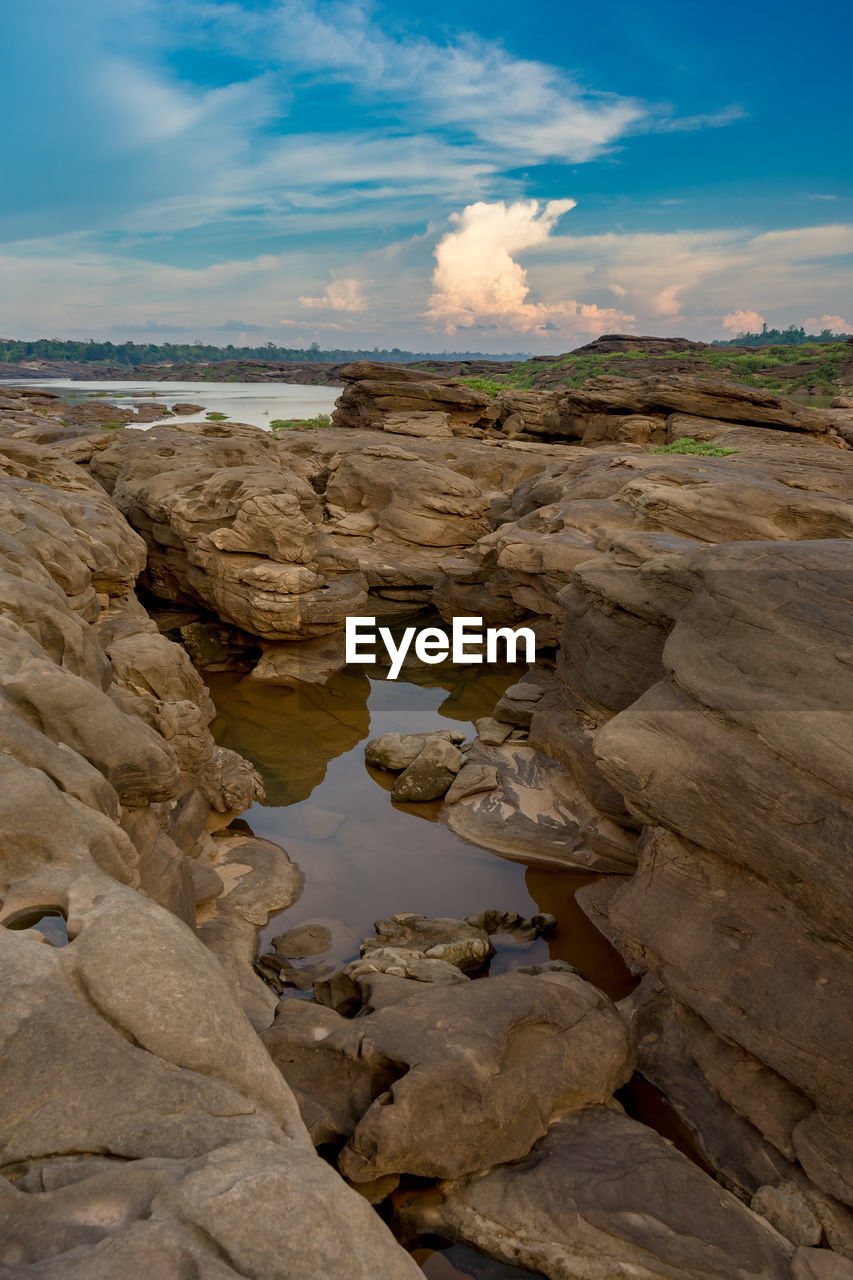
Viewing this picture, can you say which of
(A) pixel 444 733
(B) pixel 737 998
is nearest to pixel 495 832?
(A) pixel 444 733

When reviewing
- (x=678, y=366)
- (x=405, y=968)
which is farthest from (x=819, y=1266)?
(x=678, y=366)

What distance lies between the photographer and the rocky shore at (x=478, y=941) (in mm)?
3295

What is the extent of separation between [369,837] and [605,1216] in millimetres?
7924

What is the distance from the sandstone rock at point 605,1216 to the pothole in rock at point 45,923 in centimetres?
379

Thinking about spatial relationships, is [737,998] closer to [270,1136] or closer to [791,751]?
[791,751]

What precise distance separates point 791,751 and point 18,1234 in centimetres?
657

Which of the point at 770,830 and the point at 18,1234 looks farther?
the point at 770,830

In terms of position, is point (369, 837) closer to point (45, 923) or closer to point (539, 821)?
point (539, 821)

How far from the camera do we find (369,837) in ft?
43.0

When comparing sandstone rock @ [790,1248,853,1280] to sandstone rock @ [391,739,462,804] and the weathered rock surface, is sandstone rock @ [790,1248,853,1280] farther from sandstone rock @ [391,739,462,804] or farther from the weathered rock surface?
the weathered rock surface

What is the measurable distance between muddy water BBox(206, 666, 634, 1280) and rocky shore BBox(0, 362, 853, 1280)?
0.34 m

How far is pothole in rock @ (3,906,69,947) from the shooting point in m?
4.34

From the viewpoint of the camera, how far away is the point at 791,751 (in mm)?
7047

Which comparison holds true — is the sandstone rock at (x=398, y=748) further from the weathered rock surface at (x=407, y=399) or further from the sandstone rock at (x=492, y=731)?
the weathered rock surface at (x=407, y=399)
